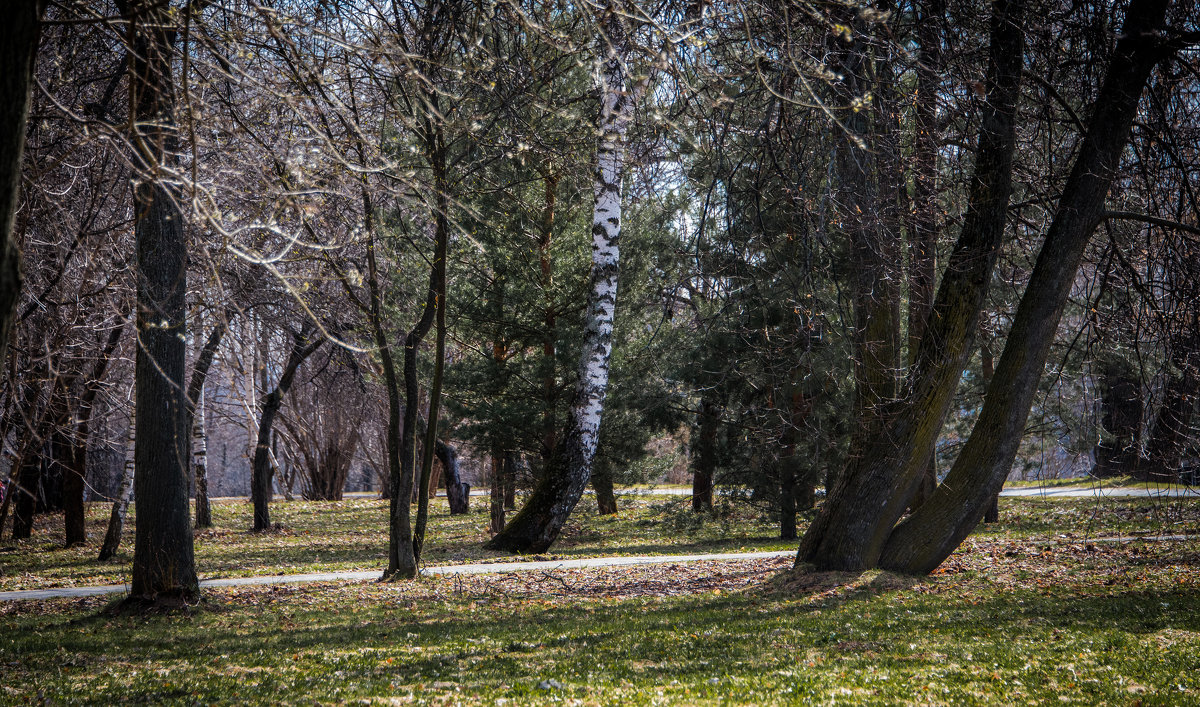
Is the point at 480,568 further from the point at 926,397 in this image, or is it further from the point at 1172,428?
the point at 1172,428

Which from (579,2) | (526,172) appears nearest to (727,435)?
(526,172)

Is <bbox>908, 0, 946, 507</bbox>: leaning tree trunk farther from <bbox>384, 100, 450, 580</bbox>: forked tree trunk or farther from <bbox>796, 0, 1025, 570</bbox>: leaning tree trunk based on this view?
<bbox>384, 100, 450, 580</bbox>: forked tree trunk

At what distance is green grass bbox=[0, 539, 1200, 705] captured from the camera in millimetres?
5027

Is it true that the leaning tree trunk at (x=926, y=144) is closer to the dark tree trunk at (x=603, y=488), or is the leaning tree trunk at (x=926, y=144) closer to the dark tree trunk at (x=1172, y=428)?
the dark tree trunk at (x=1172, y=428)

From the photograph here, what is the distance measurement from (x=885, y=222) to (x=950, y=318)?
153 centimetres

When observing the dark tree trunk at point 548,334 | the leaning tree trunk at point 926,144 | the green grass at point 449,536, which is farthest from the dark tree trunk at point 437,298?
the dark tree trunk at point 548,334

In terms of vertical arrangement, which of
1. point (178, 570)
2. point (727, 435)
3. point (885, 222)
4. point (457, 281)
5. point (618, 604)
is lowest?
point (618, 604)

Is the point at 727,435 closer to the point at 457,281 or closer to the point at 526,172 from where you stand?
the point at 457,281

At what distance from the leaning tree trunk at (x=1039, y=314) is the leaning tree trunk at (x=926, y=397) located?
39 cm

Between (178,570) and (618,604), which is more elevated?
(178,570)

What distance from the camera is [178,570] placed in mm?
8438

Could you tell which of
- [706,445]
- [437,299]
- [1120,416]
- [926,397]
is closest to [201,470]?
[706,445]

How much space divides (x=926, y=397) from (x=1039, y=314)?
1432 mm

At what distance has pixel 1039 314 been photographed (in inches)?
341
